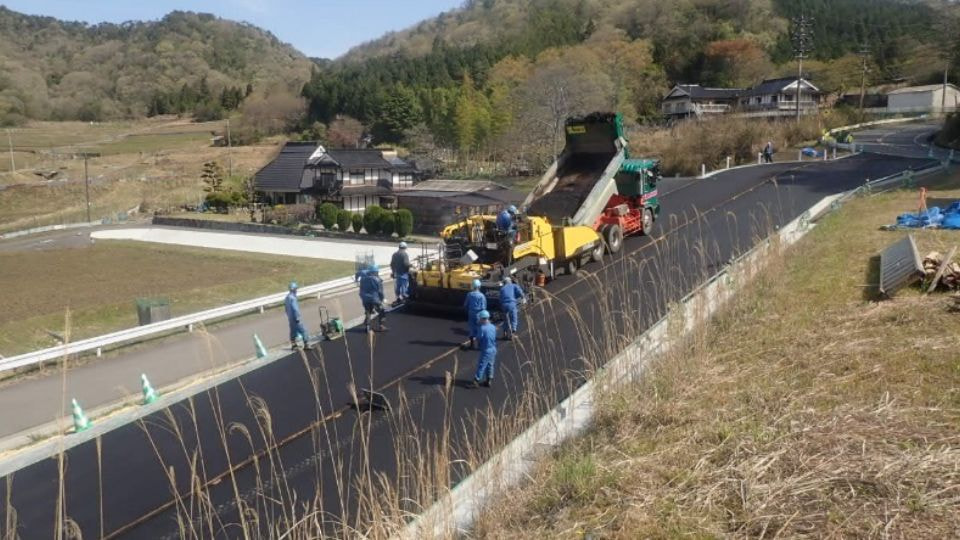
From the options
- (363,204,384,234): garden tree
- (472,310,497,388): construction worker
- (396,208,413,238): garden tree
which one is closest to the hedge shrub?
(363,204,384,234): garden tree

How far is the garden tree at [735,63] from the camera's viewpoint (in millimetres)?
62938

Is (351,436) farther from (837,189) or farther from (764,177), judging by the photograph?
(764,177)

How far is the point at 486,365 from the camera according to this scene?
25.8 ft

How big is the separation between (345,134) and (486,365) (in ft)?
210

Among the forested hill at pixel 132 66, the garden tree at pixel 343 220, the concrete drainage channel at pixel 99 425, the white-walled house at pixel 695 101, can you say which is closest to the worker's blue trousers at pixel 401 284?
the concrete drainage channel at pixel 99 425

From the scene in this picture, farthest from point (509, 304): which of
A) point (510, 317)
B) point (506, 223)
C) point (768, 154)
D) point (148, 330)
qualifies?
point (768, 154)

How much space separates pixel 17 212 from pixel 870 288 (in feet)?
206

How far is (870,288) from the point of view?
28.9ft

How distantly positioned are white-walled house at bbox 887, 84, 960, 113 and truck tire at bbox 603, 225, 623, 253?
50.1 meters

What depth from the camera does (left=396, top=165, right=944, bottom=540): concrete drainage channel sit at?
4.04 m

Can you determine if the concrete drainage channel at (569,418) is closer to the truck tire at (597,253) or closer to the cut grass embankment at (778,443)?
the cut grass embankment at (778,443)

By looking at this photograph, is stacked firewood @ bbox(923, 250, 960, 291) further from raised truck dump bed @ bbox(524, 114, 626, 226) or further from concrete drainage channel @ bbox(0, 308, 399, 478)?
concrete drainage channel @ bbox(0, 308, 399, 478)

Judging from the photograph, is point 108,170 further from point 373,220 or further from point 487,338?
point 487,338

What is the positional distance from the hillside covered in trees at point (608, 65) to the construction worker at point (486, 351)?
3182 cm
